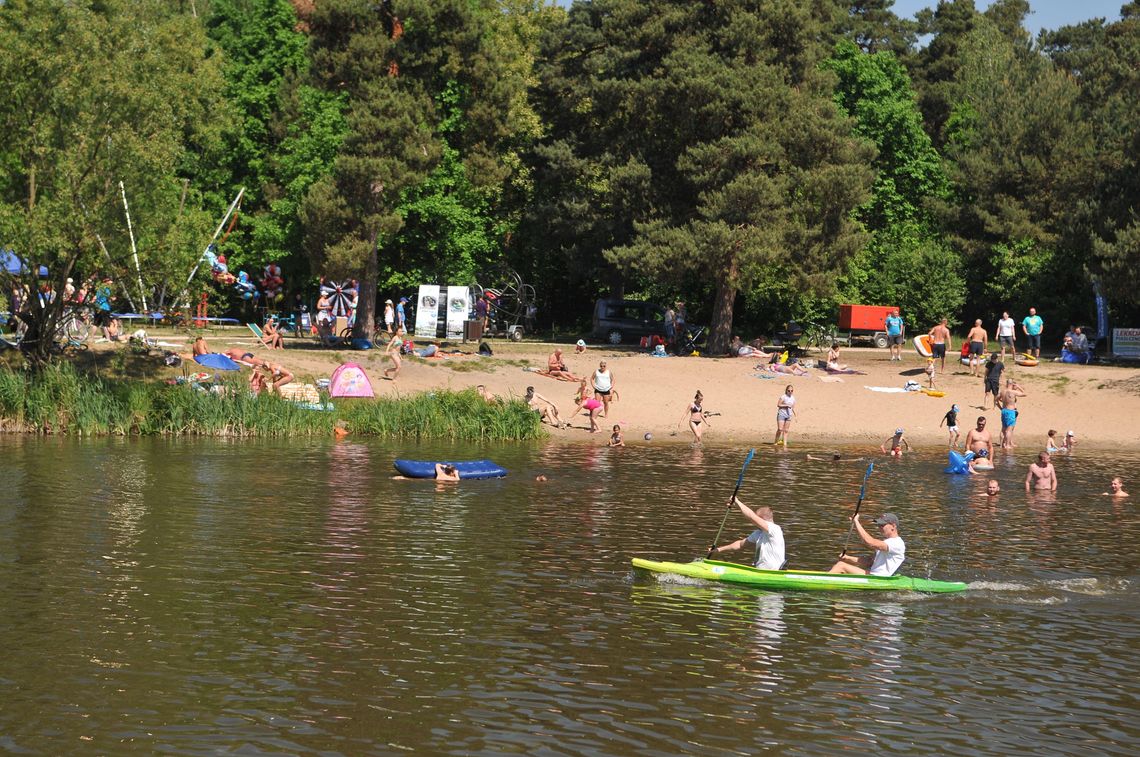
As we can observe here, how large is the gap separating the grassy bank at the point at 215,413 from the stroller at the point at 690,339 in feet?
→ 49.3

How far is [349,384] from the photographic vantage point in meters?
41.3

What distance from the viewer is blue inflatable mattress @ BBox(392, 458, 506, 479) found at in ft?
98.6

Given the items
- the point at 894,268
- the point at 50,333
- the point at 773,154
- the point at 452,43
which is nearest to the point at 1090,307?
the point at 894,268

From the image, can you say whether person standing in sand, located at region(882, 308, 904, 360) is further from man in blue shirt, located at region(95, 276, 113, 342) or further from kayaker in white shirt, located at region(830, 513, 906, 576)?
kayaker in white shirt, located at region(830, 513, 906, 576)

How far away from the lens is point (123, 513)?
24.9m

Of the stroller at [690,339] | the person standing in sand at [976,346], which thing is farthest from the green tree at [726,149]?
the person standing in sand at [976,346]

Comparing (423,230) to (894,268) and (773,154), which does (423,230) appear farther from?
(894,268)

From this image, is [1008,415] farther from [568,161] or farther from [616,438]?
[568,161]

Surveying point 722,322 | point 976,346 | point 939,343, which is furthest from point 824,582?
point 722,322

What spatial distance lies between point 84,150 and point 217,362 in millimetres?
7586

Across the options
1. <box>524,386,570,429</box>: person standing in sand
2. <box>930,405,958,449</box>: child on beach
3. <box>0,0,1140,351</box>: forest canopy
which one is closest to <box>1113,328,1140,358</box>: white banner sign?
<box>0,0,1140,351</box>: forest canopy

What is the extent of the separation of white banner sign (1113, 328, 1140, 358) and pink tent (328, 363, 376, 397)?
2857 cm

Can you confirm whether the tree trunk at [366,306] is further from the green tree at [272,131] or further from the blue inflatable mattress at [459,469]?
the blue inflatable mattress at [459,469]

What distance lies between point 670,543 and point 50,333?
2338 centimetres
